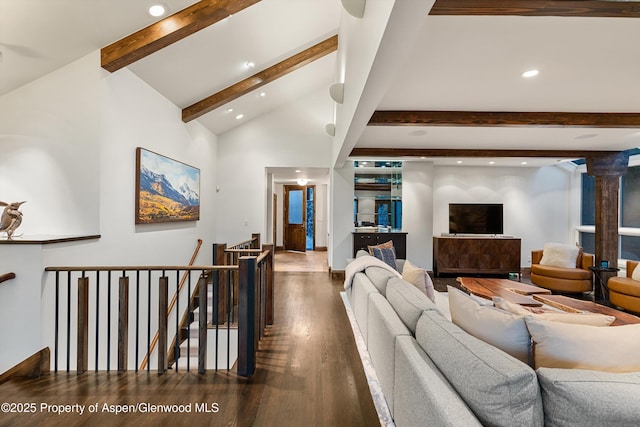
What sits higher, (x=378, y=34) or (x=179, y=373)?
(x=378, y=34)

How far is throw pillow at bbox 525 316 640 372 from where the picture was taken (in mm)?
1214

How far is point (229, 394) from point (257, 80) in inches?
174

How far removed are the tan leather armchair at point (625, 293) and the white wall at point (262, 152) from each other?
513 cm

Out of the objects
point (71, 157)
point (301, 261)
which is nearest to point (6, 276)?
point (71, 157)

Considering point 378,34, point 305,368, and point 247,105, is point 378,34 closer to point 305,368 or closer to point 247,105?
point 305,368

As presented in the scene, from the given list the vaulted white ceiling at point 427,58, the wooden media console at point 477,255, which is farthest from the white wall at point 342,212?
the wooden media console at point 477,255

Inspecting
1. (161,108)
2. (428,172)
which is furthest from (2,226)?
(428,172)

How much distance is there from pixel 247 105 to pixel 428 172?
4030 mm

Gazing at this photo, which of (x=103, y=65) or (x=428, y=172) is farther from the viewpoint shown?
(x=428, y=172)

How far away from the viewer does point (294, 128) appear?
22.0 ft

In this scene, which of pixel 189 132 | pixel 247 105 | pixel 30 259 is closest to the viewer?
pixel 30 259

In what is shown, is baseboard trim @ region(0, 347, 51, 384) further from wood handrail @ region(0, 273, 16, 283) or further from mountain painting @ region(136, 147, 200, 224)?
mountain painting @ region(136, 147, 200, 224)

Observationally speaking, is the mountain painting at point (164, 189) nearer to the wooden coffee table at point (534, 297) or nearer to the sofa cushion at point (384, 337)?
the sofa cushion at point (384, 337)

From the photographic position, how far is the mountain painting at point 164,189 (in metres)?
3.82
